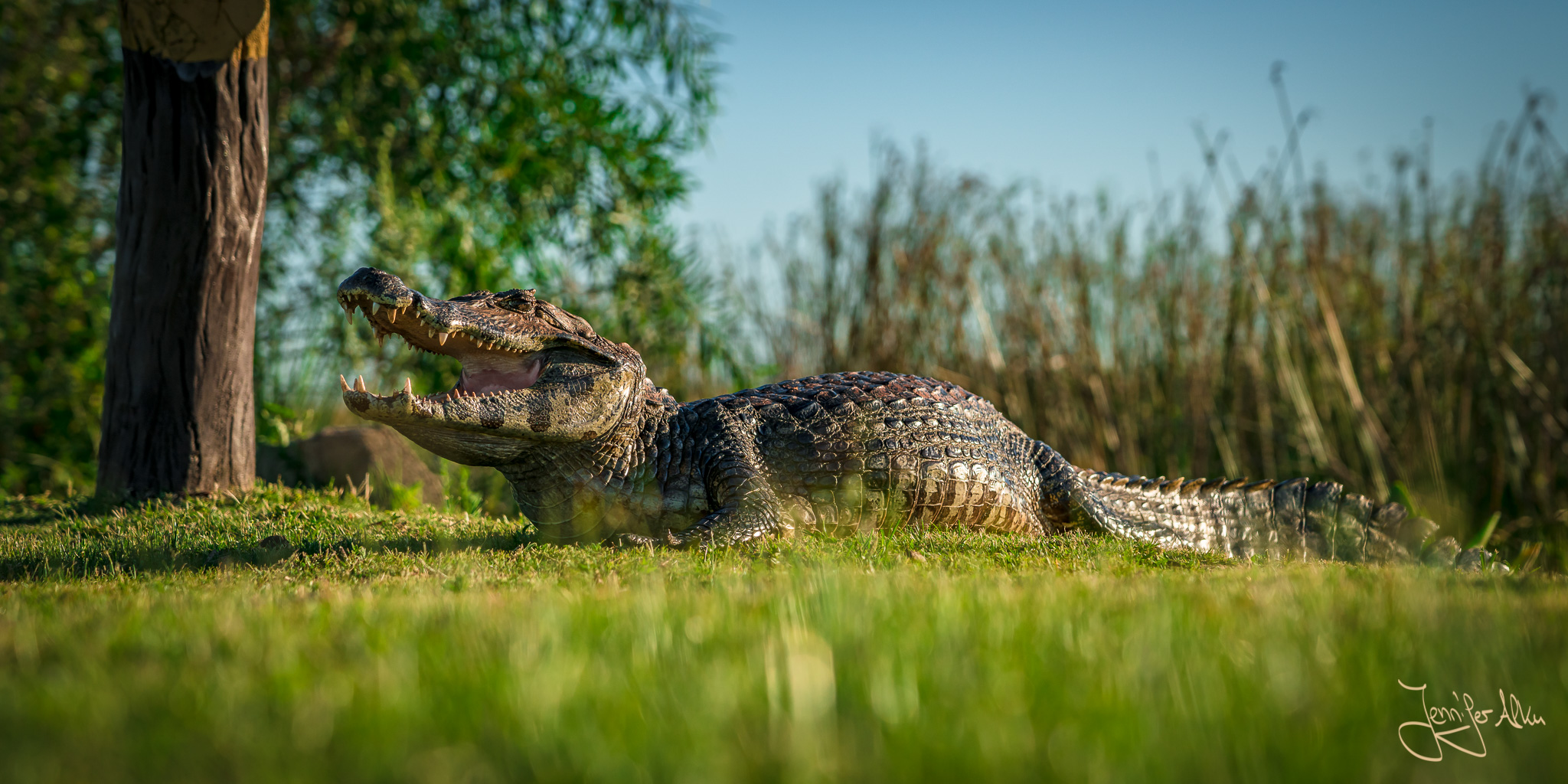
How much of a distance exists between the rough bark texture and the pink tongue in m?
1.96

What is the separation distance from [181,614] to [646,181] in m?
7.99

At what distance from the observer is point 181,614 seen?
2465mm

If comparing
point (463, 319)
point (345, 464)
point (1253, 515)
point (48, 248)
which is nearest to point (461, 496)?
point (345, 464)

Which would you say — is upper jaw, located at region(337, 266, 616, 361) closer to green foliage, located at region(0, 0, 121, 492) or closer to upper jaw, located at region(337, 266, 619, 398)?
upper jaw, located at region(337, 266, 619, 398)

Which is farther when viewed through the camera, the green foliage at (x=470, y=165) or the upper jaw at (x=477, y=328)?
the green foliage at (x=470, y=165)

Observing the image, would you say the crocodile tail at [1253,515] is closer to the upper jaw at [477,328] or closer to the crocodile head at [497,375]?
the crocodile head at [497,375]

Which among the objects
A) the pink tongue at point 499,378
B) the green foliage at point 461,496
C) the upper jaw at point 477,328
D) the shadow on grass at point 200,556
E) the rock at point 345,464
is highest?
the upper jaw at point 477,328

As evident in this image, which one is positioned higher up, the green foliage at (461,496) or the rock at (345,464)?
the rock at (345,464)

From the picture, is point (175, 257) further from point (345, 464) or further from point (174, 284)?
point (345, 464)

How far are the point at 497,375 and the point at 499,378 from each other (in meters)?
0.02

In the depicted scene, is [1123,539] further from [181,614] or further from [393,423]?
[181,614]

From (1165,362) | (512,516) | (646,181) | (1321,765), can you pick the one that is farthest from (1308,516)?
(646,181)

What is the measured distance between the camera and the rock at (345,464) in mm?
6234

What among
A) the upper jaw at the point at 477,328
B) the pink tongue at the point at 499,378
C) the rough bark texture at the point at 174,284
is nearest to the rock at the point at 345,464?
the rough bark texture at the point at 174,284
